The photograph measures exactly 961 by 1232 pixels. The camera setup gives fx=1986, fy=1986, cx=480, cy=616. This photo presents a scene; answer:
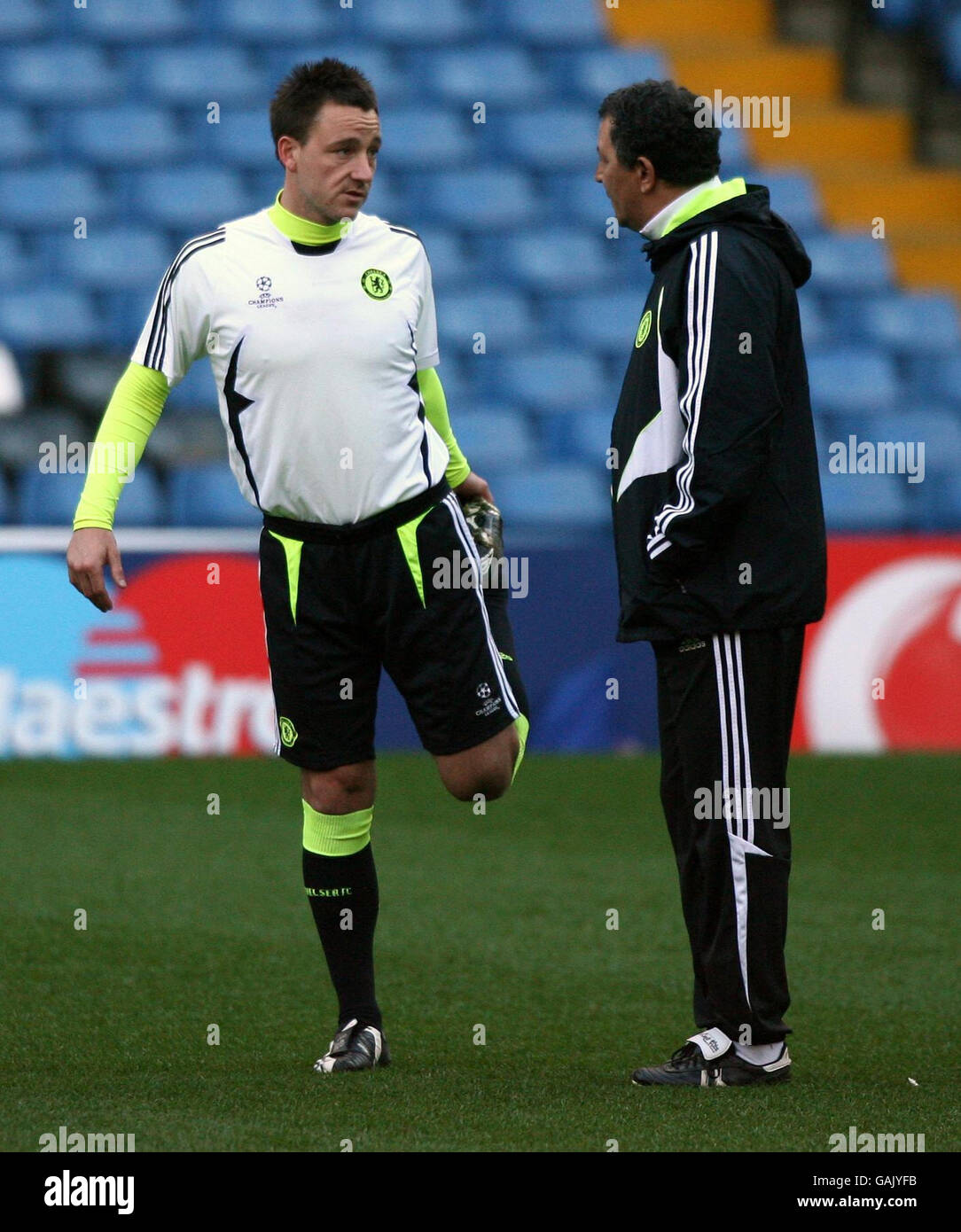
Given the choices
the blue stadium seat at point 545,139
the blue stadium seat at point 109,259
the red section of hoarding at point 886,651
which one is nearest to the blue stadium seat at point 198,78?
the blue stadium seat at point 109,259

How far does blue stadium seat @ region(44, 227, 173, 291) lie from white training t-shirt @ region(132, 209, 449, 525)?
301 inches

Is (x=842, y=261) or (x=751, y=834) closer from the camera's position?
(x=751, y=834)

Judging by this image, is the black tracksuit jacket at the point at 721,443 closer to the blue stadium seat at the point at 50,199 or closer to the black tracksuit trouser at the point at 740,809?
the black tracksuit trouser at the point at 740,809

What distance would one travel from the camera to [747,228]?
12.4 feet

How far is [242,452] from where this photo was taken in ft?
13.2

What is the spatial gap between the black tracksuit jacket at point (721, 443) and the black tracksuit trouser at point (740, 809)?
8 centimetres

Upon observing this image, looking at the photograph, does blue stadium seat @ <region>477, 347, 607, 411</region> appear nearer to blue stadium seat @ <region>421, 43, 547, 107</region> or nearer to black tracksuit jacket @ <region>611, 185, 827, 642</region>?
blue stadium seat @ <region>421, 43, 547, 107</region>

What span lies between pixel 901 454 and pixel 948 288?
8.32 feet

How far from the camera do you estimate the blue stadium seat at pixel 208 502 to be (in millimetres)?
9844

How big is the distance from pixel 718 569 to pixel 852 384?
8.46m

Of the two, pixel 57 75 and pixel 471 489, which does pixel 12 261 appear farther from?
pixel 471 489

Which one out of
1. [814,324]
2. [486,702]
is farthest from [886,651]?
[486,702]

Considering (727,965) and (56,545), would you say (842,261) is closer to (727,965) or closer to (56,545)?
(56,545)
